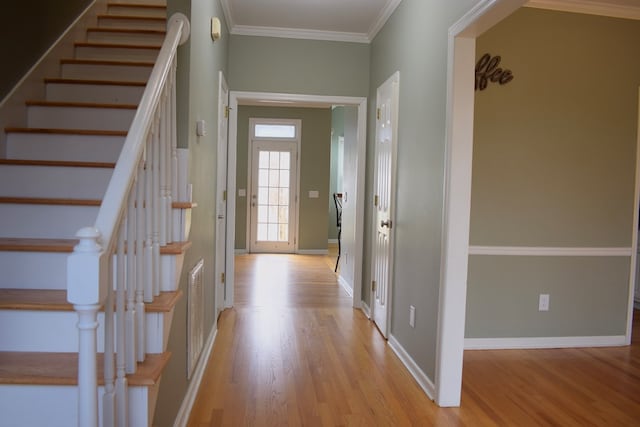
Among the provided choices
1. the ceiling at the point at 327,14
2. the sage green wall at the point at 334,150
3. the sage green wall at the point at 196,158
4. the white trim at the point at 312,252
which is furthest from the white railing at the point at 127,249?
the sage green wall at the point at 334,150

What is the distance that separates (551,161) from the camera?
337cm

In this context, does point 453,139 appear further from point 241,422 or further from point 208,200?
point 241,422

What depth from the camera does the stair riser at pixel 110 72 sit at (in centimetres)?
292

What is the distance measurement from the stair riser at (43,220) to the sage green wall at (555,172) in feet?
8.42

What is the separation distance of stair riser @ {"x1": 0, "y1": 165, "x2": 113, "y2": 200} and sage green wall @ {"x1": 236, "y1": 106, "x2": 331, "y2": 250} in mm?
5777

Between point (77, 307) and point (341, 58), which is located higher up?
point (341, 58)

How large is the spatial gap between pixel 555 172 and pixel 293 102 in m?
2.40

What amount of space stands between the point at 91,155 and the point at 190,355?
118 centimetres

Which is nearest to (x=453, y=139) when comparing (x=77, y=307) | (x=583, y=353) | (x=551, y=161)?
(x=551, y=161)

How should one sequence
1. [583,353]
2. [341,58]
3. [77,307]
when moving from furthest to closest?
[341,58]
[583,353]
[77,307]

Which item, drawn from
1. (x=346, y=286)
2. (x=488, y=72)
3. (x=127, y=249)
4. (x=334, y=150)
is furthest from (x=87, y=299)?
(x=334, y=150)

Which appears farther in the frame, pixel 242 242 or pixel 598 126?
pixel 242 242

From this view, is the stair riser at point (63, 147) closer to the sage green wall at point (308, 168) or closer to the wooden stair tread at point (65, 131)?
the wooden stair tread at point (65, 131)

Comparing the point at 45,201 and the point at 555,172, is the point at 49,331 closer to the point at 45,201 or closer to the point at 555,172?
the point at 45,201
